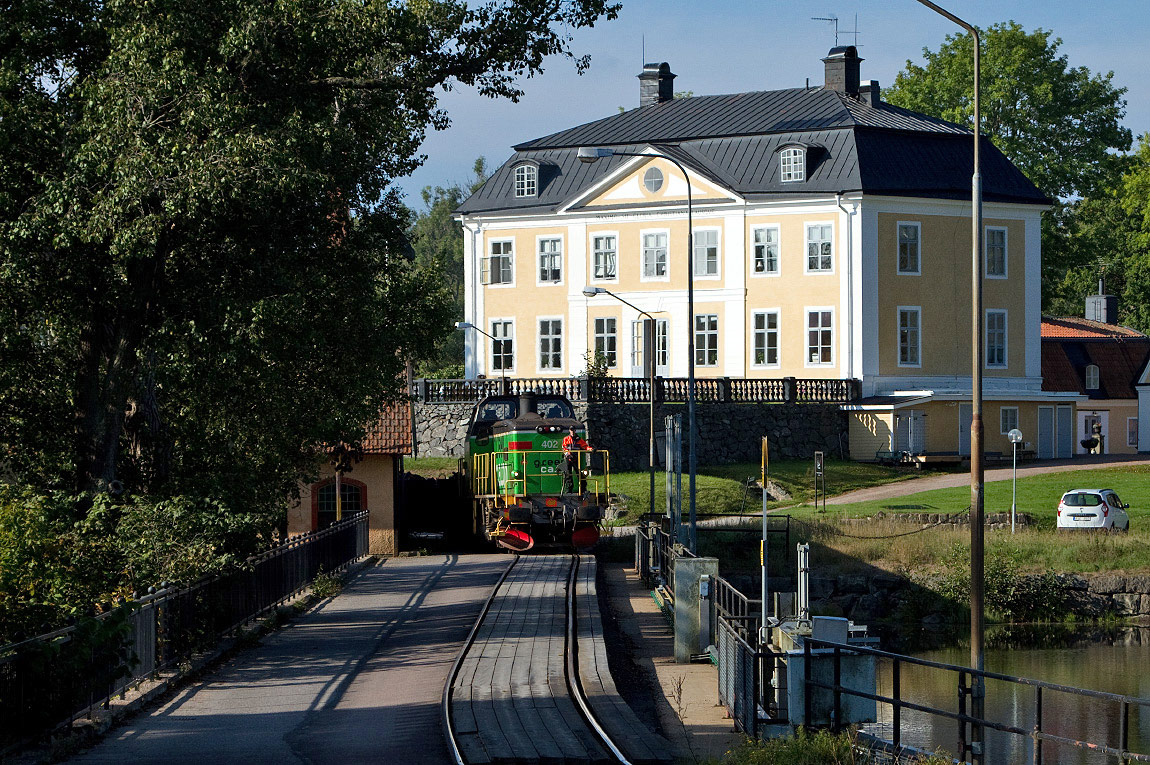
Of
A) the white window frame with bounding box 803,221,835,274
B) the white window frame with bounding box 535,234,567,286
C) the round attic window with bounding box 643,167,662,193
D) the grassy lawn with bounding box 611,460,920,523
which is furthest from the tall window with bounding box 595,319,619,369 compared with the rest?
the grassy lawn with bounding box 611,460,920,523

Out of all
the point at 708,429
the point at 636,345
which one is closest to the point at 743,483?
the point at 708,429

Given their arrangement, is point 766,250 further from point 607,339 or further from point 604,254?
point 607,339

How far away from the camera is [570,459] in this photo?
33.9 meters

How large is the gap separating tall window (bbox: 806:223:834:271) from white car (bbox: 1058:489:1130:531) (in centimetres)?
A: 1822

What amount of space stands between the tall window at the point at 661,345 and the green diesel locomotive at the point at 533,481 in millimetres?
21932

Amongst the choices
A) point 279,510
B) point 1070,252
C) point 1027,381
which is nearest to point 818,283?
point 1027,381

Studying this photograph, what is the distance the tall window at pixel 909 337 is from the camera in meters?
55.8

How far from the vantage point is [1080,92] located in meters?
69.3

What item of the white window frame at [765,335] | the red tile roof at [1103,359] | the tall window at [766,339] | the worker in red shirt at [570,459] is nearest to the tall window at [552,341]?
the white window frame at [765,335]

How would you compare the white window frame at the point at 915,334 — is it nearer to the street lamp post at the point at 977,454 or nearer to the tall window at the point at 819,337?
the tall window at the point at 819,337

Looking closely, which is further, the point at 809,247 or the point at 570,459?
the point at 809,247

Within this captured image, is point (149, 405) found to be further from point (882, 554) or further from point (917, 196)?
point (917, 196)

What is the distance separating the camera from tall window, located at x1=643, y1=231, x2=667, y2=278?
190 ft

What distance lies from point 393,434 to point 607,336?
76.3 ft
